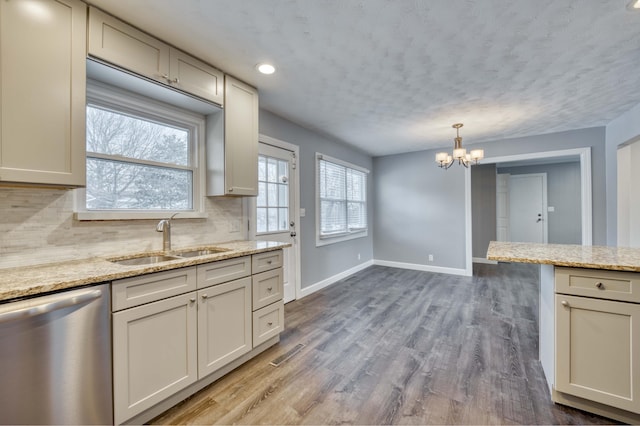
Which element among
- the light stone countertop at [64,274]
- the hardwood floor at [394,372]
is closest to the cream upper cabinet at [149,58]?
the light stone countertop at [64,274]

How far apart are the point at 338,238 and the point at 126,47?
357 centimetres

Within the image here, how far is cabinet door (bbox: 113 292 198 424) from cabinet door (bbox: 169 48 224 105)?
151 centimetres

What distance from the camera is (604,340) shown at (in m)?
1.55

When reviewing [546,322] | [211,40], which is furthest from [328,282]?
[211,40]

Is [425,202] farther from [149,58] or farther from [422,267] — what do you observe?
[149,58]

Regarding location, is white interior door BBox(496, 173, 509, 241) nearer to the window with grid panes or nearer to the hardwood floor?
the hardwood floor

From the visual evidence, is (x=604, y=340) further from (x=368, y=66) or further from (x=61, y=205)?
(x=61, y=205)

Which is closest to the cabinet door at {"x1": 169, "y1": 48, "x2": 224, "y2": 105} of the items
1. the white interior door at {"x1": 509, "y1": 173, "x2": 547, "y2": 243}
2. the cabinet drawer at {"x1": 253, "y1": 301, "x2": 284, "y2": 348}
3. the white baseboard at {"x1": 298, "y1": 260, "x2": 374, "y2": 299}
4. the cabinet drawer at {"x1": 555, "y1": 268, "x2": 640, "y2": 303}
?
the cabinet drawer at {"x1": 253, "y1": 301, "x2": 284, "y2": 348}

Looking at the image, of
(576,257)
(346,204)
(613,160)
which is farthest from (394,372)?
(613,160)

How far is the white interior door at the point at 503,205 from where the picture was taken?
6.63m

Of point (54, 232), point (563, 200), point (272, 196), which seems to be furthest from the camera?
point (563, 200)

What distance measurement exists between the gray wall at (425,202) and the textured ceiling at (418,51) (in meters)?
1.04

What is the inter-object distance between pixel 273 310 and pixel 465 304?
251cm

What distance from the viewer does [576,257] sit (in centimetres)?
175
